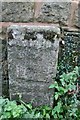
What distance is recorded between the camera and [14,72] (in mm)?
2566

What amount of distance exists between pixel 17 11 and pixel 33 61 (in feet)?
1.29

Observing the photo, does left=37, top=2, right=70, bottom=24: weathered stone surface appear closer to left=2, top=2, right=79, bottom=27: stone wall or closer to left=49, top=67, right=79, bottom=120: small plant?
left=2, top=2, right=79, bottom=27: stone wall

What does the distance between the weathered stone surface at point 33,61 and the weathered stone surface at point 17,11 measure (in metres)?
0.09

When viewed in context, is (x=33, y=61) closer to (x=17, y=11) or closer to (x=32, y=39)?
(x=32, y=39)

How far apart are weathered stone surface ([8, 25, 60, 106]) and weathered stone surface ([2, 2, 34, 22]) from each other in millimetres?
88

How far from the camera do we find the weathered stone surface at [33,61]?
2438 millimetres

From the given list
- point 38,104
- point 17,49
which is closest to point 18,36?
point 17,49

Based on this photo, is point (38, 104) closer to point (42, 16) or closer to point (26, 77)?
point (26, 77)

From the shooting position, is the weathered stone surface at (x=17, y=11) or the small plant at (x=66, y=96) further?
the small plant at (x=66, y=96)

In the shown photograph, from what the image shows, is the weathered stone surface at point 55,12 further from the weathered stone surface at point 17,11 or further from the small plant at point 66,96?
the small plant at point 66,96

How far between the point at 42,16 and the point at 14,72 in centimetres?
48

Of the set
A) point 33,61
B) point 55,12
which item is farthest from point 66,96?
point 55,12

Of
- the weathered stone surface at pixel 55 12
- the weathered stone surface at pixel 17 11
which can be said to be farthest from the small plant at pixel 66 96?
the weathered stone surface at pixel 17 11

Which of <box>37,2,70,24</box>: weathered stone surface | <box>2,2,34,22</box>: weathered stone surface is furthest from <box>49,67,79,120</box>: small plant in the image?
<box>2,2,34,22</box>: weathered stone surface
